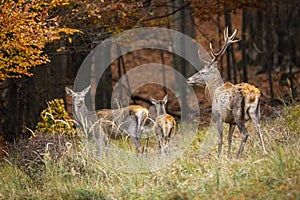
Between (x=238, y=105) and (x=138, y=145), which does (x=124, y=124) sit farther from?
(x=238, y=105)

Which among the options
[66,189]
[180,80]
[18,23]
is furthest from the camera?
[180,80]

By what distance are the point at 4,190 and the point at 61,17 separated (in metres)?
5.19

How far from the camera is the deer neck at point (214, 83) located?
1093cm

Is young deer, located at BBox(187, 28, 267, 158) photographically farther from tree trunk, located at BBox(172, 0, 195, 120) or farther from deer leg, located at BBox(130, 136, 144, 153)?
tree trunk, located at BBox(172, 0, 195, 120)

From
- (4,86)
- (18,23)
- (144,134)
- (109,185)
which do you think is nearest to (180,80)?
(4,86)

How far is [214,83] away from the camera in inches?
433

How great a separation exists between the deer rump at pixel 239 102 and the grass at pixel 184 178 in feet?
2.06

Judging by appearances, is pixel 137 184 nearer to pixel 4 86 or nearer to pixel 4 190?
pixel 4 190

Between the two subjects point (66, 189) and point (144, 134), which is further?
point (144, 134)

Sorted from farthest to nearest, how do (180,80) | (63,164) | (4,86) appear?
(180,80) < (4,86) < (63,164)

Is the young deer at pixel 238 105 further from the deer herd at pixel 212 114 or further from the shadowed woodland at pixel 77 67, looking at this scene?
the shadowed woodland at pixel 77 67

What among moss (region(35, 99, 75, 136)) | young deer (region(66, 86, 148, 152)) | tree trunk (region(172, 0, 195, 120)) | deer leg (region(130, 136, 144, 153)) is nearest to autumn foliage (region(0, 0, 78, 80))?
moss (region(35, 99, 75, 136))

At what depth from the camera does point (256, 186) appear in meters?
7.86

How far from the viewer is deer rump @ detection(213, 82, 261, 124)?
977 cm
